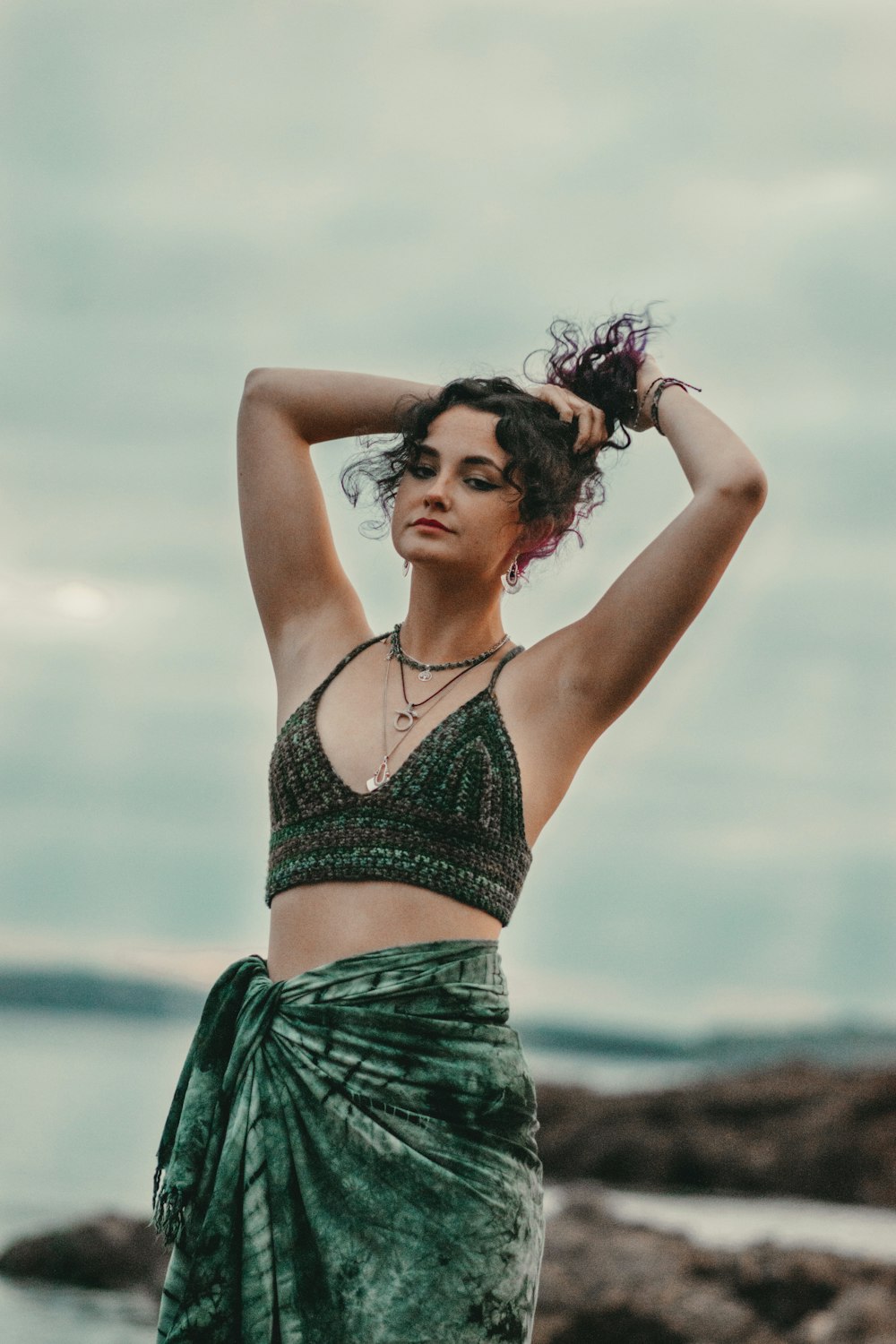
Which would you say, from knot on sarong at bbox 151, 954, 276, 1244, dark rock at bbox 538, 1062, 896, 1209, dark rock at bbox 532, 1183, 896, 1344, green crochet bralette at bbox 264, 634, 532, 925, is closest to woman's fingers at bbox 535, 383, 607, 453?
green crochet bralette at bbox 264, 634, 532, 925

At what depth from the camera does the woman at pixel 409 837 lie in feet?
9.52

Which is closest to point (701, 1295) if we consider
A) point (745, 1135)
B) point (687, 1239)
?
point (687, 1239)

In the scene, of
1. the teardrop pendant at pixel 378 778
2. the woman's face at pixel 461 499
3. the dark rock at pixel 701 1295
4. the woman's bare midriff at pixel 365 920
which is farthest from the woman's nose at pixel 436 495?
the dark rock at pixel 701 1295

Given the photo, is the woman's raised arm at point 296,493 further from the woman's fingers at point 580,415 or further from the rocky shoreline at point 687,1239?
the rocky shoreline at point 687,1239

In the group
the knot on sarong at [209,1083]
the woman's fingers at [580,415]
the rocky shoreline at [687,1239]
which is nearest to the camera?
the knot on sarong at [209,1083]

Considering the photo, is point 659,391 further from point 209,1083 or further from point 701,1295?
point 701,1295

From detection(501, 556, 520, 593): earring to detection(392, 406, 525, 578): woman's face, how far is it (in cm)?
7

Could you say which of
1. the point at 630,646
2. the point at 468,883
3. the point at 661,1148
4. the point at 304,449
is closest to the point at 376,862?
the point at 468,883

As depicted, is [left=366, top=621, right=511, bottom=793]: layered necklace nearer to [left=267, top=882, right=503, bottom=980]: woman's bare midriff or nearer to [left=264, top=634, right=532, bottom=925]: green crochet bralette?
[left=264, top=634, right=532, bottom=925]: green crochet bralette

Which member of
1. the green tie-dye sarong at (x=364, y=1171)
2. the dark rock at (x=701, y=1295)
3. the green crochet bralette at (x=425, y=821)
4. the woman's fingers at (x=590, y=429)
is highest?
the woman's fingers at (x=590, y=429)

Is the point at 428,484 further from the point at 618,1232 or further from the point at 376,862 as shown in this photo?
the point at 618,1232

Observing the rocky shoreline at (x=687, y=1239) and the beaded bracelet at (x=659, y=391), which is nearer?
the beaded bracelet at (x=659, y=391)

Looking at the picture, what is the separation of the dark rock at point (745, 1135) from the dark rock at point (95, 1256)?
16.7 ft

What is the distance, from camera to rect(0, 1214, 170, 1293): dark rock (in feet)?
38.9
